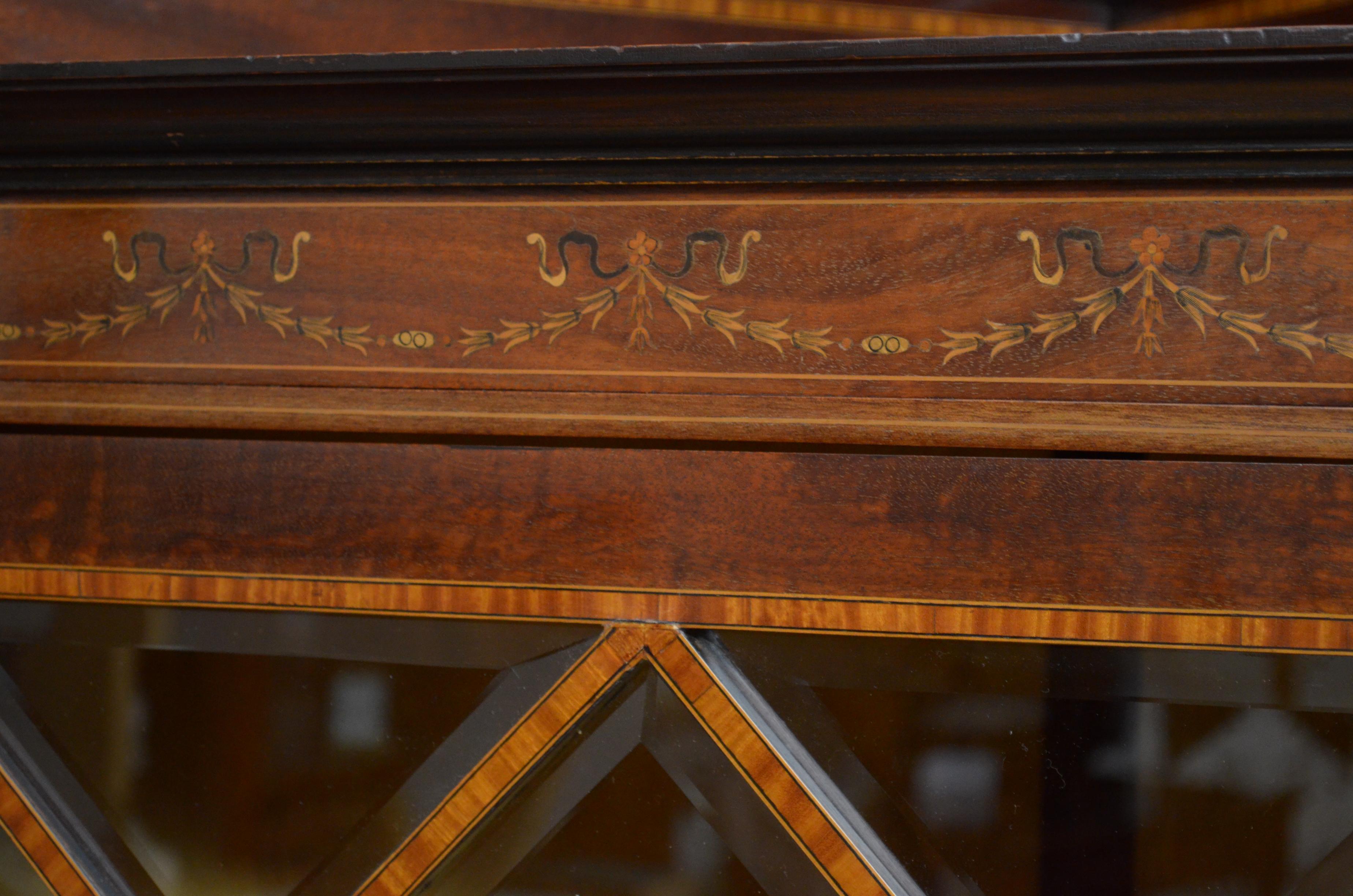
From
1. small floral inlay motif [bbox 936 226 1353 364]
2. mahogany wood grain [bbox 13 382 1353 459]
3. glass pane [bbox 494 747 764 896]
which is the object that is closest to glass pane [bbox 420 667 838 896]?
glass pane [bbox 494 747 764 896]

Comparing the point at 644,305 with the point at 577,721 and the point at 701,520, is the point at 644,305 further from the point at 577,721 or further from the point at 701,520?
the point at 577,721

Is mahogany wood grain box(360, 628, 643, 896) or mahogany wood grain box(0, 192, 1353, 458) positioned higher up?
mahogany wood grain box(0, 192, 1353, 458)

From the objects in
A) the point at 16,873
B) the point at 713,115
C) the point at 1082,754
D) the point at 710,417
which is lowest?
the point at 1082,754

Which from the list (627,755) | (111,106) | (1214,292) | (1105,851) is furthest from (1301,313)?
(111,106)

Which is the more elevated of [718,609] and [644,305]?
[644,305]

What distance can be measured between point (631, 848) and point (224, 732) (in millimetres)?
253

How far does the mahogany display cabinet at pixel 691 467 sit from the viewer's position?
1.59ft

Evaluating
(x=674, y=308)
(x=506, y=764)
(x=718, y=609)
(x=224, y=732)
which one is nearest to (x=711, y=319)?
(x=674, y=308)

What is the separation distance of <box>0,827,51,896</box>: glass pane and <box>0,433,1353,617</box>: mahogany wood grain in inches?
6.6

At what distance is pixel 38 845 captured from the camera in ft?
1.88

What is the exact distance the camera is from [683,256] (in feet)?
1.72

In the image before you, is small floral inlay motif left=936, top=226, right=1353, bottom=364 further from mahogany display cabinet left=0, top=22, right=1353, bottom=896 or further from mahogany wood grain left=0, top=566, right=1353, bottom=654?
mahogany wood grain left=0, top=566, right=1353, bottom=654

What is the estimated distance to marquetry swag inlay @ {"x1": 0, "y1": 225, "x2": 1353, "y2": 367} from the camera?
19.1 inches

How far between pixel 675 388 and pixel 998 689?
0.23 metres
